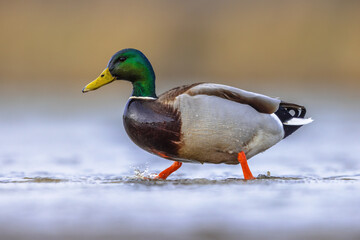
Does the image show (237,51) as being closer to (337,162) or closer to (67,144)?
(67,144)

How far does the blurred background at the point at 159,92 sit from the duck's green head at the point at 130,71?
70 cm

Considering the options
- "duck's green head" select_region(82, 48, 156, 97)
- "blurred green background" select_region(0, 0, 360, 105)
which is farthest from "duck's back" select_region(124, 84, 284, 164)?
"blurred green background" select_region(0, 0, 360, 105)

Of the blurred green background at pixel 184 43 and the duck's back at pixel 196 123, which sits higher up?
the blurred green background at pixel 184 43

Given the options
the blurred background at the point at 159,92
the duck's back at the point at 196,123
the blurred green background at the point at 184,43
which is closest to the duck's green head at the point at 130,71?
the duck's back at the point at 196,123

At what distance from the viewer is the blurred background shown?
172 inches

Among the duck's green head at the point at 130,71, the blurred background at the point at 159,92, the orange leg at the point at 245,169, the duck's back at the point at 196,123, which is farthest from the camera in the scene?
the duck's green head at the point at 130,71

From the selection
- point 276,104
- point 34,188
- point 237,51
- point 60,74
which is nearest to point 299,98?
point 237,51

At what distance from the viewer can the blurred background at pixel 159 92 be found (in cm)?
436

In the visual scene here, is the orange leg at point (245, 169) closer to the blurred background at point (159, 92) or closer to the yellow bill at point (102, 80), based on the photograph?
the blurred background at point (159, 92)

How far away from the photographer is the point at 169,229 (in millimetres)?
4031

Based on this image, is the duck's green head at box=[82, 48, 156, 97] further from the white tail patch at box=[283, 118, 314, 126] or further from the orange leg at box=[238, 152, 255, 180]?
the white tail patch at box=[283, 118, 314, 126]

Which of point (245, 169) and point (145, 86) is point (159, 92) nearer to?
point (145, 86)

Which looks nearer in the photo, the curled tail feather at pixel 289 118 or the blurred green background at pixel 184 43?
the curled tail feather at pixel 289 118

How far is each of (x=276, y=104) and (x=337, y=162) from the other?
4.51 ft
